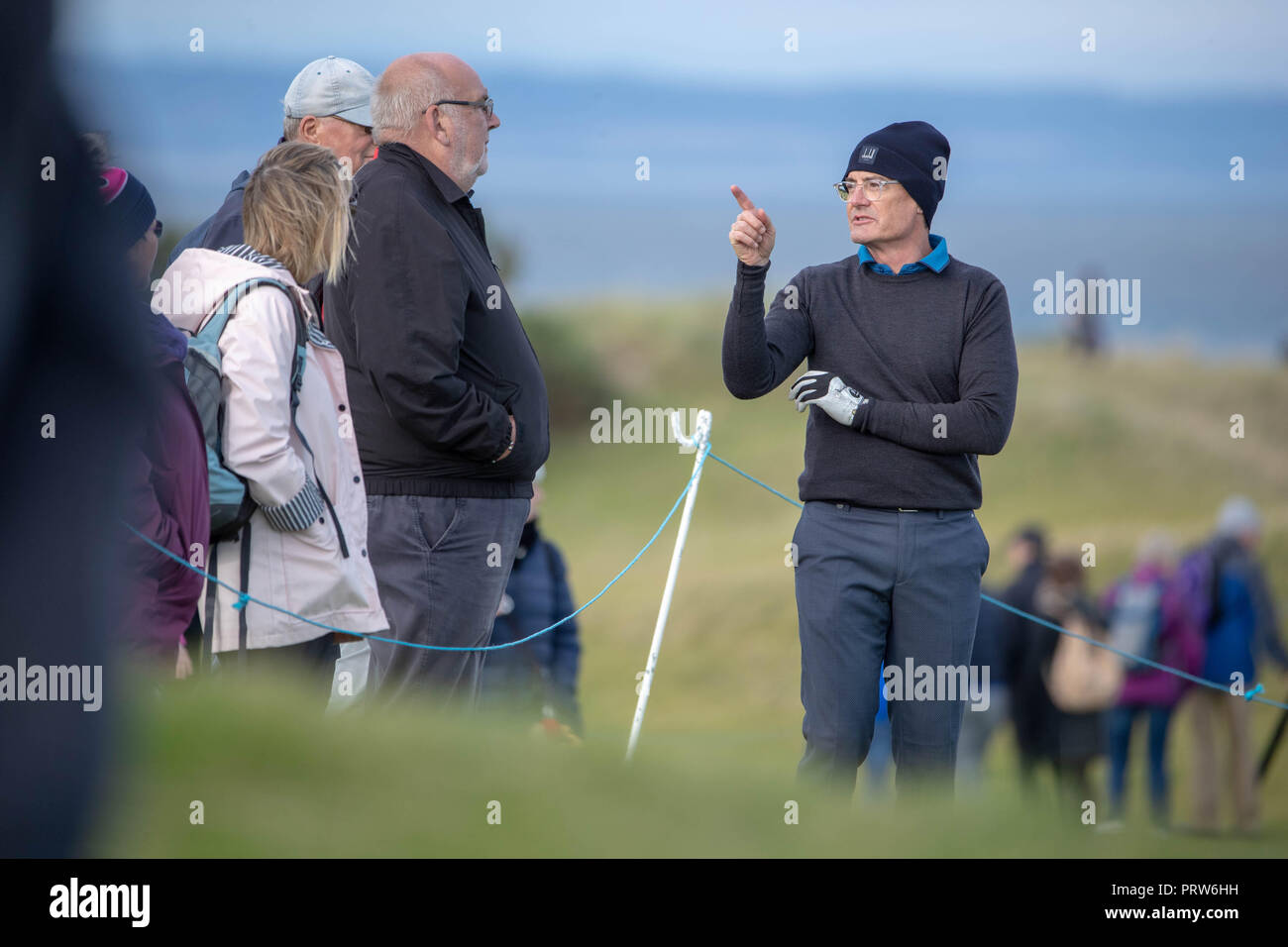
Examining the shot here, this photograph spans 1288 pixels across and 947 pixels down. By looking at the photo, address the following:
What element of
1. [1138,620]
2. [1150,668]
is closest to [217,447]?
[1150,668]

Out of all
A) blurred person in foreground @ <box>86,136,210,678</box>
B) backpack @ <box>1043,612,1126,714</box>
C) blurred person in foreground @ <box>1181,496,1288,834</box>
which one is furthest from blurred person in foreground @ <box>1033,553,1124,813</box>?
blurred person in foreground @ <box>86,136,210,678</box>

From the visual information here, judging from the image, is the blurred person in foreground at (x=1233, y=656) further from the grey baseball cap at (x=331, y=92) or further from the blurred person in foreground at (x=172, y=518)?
the blurred person in foreground at (x=172, y=518)

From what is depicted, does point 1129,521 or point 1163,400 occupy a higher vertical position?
point 1163,400

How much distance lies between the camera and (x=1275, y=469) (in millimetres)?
33344

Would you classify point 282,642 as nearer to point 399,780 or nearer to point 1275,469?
point 399,780

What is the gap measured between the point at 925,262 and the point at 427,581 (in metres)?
1.80

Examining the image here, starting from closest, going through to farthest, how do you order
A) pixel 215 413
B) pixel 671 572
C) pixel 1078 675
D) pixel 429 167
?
1. pixel 215 413
2. pixel 429 167
3. pixel 671 572
4. pixel 1078 675

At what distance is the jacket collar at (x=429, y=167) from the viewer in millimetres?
4500

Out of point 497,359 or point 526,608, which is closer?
point 497,359

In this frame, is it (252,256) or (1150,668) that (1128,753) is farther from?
(252,256)

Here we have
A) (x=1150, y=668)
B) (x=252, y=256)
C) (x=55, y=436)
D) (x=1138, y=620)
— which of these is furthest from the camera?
(x=1138, y=620)

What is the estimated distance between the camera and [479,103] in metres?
4.63
